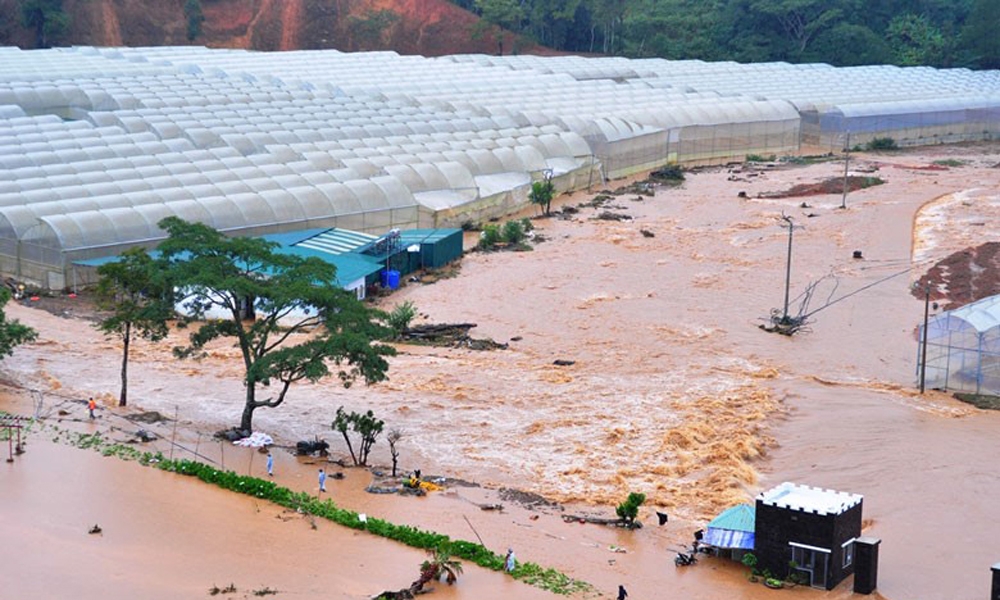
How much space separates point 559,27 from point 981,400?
65.9m

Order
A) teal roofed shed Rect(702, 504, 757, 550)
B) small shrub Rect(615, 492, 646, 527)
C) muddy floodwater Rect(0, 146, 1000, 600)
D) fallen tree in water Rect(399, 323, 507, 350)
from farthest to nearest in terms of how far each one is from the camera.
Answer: fallen tree in water Rect(399, 323, 507, 350)
small shrub Rect(615, 492, 646, 527)
teal roofed shed Rect(702, 504, 757, 550)
muddy floodwater Rect(0, 146, 1000, 600)

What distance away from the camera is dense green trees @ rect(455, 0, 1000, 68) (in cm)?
8631

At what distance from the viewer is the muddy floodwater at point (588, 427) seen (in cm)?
2172

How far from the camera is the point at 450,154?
50656 mm

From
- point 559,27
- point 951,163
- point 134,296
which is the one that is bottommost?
point 134,296

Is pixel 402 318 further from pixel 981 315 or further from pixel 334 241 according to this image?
pixel 981 315

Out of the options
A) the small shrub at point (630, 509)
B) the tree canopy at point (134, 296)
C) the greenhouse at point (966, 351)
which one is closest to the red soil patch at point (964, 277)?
the greenhouse at point (966, 351)

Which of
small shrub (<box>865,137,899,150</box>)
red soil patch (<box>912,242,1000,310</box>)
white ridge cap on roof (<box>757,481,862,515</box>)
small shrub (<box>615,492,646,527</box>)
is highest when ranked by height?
small shrub (<box>865,137,899,150</box>)

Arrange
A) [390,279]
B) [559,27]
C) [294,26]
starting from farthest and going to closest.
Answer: [559,27] < [294,26] < [390,279]

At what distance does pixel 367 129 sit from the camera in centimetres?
5319

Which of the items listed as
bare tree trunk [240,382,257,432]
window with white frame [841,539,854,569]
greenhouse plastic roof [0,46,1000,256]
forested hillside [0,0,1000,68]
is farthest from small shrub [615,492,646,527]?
forested hillside [0,0,1000,68]

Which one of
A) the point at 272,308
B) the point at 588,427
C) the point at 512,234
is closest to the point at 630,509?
the point at 588,427

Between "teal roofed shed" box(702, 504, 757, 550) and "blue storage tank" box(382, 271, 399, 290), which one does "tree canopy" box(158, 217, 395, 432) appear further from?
"blue storage tank" box(382, 271, 399, 290)

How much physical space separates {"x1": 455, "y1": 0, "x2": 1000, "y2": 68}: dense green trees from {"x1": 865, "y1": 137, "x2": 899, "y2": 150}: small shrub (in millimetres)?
18424
